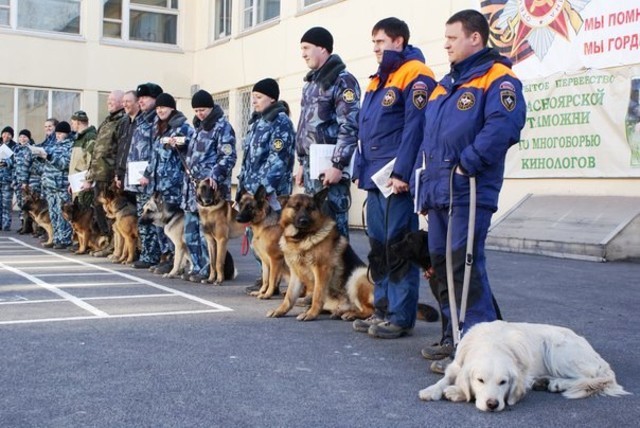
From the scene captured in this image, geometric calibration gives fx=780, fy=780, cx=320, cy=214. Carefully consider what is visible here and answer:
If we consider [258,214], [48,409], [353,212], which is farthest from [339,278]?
[353,212]

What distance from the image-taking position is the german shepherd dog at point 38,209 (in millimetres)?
13656

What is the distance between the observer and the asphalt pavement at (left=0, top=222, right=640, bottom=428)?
3.72 metres

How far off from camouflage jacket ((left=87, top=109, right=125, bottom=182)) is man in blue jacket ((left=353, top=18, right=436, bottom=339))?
607 centimetres

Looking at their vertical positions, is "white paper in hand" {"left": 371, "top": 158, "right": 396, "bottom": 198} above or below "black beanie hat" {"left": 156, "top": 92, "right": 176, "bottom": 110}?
below

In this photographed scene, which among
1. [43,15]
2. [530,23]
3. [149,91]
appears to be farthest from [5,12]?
[530,23]

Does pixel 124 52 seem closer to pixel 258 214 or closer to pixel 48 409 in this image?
pixel 258 214

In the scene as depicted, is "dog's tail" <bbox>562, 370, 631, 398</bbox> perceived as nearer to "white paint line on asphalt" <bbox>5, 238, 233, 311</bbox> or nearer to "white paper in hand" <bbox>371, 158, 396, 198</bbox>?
"white paper in hand" <bbox>371, 158, 396, 198</bbox>

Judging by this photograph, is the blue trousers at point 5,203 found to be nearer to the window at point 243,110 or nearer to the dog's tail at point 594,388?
the window at point 243,110

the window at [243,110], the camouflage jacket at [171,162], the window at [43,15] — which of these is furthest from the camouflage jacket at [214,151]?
the window at [43,15]

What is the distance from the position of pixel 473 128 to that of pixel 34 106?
19722mm

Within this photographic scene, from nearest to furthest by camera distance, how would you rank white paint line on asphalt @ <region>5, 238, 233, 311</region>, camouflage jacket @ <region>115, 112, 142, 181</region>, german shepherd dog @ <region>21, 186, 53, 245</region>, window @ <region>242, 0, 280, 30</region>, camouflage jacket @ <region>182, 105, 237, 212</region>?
white paint line on asphalt @ <region>5, 238, 233, 311</region> < camouflage jacket @ <region>182, 105, 237, 212</region> < camouflage jacket @ <region>115, 112, 142, 181</region> < german shepherd dog @ <region>21, 186, 53, 245</region> < window @ <region>242, 0, 280, 30</region>

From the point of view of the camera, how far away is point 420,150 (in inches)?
194

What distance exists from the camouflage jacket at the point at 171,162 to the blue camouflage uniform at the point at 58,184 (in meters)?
4.00

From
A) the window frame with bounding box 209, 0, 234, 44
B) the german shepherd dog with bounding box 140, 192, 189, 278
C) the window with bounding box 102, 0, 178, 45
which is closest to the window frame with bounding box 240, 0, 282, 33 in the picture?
the window frame with bounding box 209, 0, 234, 44
